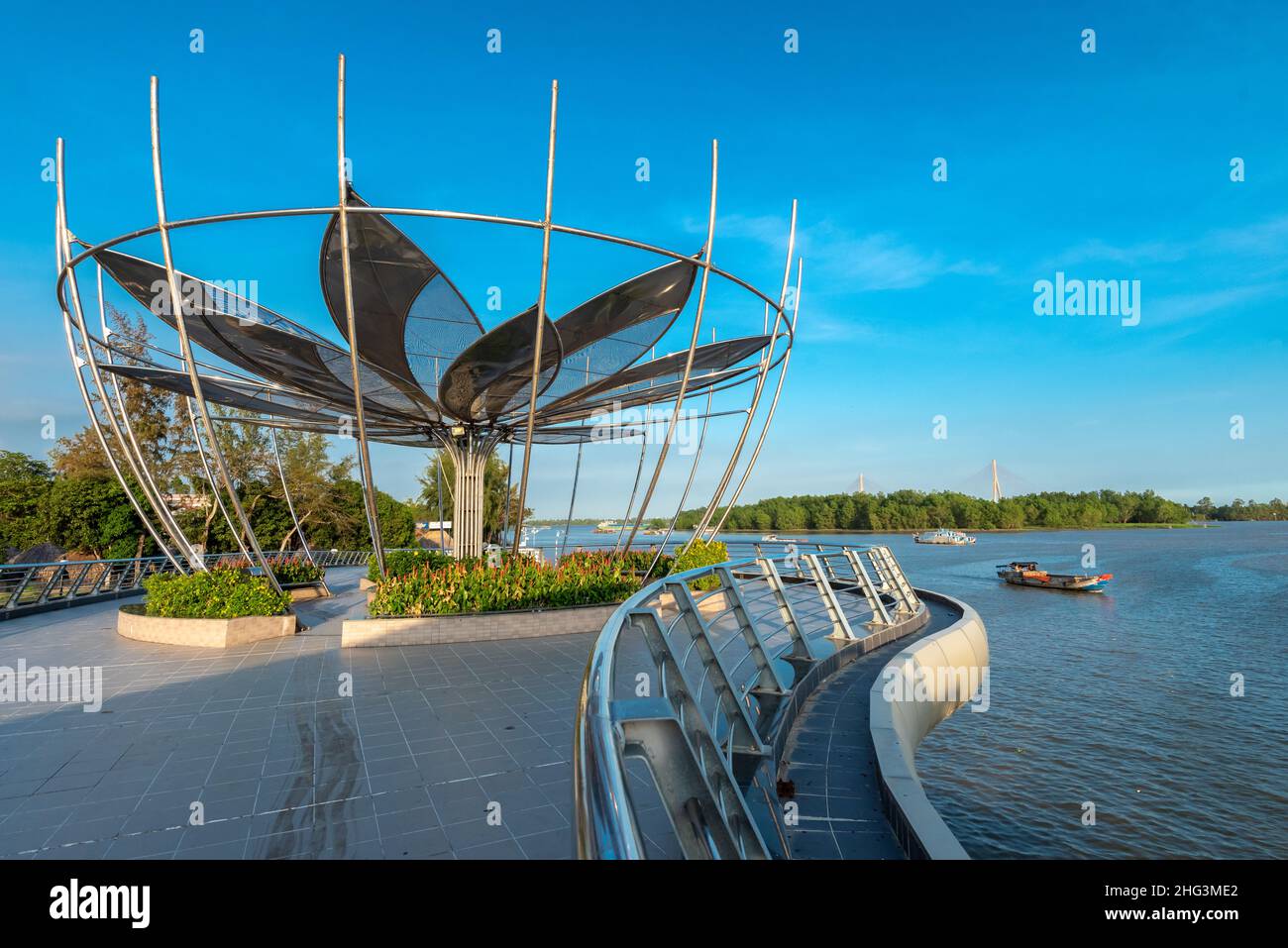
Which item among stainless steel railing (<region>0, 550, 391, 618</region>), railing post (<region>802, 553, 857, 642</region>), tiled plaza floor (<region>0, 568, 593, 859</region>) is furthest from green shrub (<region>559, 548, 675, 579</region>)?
stainless steel railing (<region>0, 550, 391, 618</region>)

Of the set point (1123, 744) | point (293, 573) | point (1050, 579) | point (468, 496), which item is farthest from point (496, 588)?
point (1050, 579)

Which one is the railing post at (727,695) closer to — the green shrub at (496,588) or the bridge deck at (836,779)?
the bridge deck at (836,779)

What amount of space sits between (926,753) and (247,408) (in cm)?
1557

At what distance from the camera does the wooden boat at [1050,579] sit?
29.5 m

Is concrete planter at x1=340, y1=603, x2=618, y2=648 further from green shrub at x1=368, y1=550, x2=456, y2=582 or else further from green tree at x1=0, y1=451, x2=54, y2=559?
green tree at x1=0, y1=451, x2=54, y2=559

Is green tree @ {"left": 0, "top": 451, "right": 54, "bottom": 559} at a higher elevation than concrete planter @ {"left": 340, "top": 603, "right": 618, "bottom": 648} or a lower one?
higher

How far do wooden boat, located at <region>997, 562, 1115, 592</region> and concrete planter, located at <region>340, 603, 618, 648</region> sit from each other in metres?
27.9

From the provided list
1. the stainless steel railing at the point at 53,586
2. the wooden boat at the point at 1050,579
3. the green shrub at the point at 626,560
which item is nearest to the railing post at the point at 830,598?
the green shrub at the point at 626,560

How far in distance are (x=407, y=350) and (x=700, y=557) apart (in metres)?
7.60

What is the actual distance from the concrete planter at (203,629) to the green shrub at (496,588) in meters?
1.78

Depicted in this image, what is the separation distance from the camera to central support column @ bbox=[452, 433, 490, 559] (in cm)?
1493

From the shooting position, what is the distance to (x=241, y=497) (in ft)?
95.7

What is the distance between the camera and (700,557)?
47.5 ft
